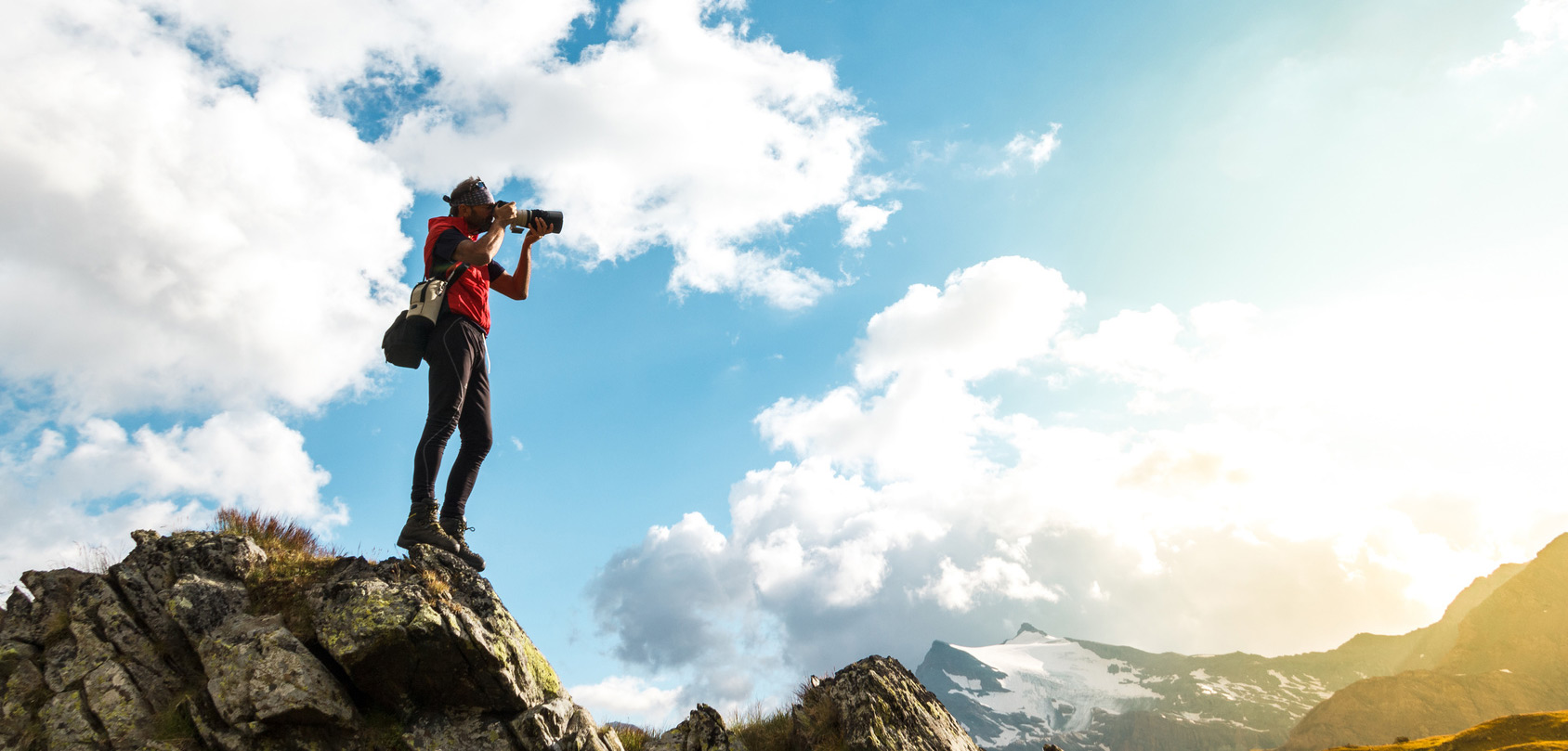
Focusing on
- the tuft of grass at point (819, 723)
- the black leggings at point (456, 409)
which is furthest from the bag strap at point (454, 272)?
the tuft of grass at point (819, 723)

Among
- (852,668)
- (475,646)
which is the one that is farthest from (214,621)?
(852,668)

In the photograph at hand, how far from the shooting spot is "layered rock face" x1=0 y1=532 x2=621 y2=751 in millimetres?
7434

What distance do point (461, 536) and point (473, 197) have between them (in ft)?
14.5

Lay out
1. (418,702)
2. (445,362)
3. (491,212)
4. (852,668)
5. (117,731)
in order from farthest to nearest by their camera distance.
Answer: (852,668) < (491,212) < (445,362) < (418,702) < (117,731)

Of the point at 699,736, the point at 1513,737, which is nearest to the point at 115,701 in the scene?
the point at 699,736

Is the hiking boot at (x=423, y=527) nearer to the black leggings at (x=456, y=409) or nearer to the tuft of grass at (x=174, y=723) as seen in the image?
the black leggings at (x=456, y=409)

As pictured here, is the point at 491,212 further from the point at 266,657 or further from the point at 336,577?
the point at 266,657

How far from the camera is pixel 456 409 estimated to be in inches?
357

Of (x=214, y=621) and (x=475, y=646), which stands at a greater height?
(x=214, y=621)

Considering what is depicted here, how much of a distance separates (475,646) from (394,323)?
4.02 metres

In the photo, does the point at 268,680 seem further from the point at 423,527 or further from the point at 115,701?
the point at 423,527

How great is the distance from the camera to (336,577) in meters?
8.70

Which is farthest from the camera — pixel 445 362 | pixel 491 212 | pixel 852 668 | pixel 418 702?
pixel 852 668

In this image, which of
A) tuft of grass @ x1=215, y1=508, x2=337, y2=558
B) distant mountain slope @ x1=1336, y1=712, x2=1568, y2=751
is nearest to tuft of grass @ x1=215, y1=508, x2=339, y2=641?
tuft of grass @ x1=215, y1=508, x2=337, y2=558
